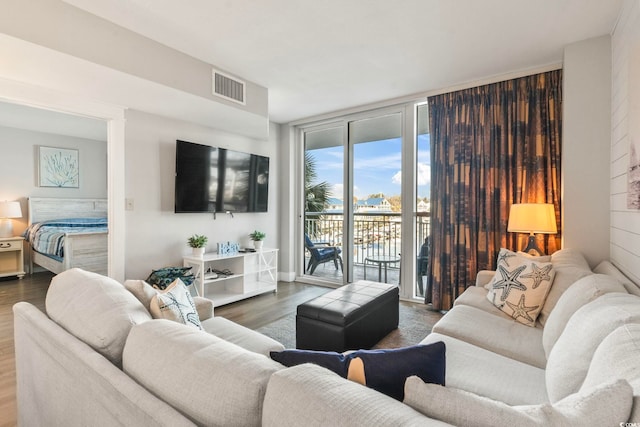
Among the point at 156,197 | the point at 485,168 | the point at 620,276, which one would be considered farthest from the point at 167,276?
the point at 620,276

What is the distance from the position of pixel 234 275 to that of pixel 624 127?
12.5 ft

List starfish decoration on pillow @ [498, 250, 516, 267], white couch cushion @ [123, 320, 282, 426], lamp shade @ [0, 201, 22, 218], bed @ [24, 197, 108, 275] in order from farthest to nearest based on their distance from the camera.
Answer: lamp shade @ [0, 201, 22, 218] < bed @ [24, 197, 108, 275] < starfish decoration on pillow @ [498, 250, 516, 267] < white couch cushion @ [123, 320, 282, 426]

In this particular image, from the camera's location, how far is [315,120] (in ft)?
15.4

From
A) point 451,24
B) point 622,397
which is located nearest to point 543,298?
point 622,397

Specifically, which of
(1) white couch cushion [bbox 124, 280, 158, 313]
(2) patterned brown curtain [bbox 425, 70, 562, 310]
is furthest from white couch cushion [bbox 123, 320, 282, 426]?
(2) patterned brown curtain [bbox 425, 70, 562, 310]

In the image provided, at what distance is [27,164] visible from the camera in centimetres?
521

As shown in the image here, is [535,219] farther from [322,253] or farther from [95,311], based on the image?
[95,311]

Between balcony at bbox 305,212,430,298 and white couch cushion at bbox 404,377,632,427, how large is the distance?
3303 millimetres

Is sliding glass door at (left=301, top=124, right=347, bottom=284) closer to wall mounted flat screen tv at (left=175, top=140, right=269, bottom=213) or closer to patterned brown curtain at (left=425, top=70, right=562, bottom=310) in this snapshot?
wall mounted flat screen tv at (left=175, top=140, right=269, bottom=213)

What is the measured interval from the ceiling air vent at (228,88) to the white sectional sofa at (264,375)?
2.16 meters

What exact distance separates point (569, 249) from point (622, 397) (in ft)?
7.67

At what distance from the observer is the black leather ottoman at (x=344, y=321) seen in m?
2.26

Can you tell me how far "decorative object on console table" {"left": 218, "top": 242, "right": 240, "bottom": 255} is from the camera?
12.7 feet

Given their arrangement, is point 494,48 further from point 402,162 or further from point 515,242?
point 515,242
